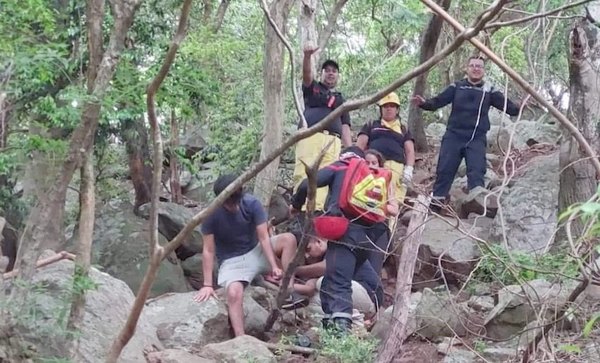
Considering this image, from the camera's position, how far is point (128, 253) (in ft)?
29.0

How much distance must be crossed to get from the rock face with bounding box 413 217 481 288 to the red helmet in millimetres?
1901

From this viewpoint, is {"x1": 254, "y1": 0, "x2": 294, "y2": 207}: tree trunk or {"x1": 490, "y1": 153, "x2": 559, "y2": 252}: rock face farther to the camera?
{"x1": 254, "y1": 0, "x2": 294, "y2": 207}: tree trunk

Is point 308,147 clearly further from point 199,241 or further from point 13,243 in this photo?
point 13,243

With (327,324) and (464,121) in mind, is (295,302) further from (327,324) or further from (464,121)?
(464,121)

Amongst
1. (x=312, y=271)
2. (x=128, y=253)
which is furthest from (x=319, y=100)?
(x=128, y=253)

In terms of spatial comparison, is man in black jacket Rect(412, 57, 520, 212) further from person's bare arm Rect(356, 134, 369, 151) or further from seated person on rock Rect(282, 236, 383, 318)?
seated person on rock Rect(282, 236, 383, 318)

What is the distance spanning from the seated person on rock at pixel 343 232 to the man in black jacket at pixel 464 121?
2417mm

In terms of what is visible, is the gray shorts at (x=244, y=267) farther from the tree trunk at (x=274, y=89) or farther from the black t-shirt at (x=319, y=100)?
the tree trunk at (x=274, y=89)

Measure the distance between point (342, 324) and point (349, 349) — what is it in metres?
0.47

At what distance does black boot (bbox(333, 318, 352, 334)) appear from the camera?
592 cm

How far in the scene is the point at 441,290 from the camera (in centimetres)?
712

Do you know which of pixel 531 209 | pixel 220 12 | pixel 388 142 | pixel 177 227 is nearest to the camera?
pixel 388 142

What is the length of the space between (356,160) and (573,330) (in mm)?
2039

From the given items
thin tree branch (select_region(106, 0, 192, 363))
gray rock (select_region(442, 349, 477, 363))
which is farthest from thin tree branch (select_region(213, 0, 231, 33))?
thin tree branch (select_region(106, 0, 192, 363))
